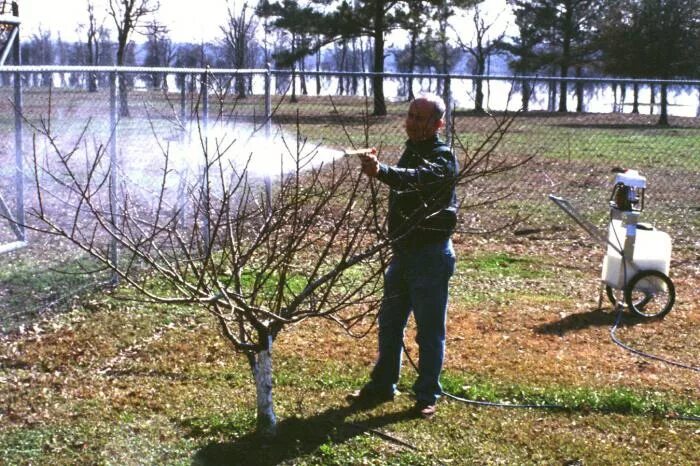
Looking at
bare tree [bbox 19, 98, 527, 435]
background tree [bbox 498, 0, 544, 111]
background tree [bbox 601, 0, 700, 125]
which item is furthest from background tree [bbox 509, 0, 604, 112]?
bare tree [bbox 19, 98, 527, 435]

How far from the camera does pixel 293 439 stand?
465 cm

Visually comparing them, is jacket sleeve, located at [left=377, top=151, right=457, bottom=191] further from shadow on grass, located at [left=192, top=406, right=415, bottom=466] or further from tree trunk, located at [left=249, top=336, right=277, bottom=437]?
shadow on grass, located at [left=192, top=406, right=415, bottom=466]

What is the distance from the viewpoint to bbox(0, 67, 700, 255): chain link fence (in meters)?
7.52

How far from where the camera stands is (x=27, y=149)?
1327 centimetres

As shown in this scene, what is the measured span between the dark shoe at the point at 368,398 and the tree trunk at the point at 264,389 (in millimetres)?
663

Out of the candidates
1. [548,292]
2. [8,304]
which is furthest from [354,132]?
[8,304]

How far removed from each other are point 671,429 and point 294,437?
2060 mm

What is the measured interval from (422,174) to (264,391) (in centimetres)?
134

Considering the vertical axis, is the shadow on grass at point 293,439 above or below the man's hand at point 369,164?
below

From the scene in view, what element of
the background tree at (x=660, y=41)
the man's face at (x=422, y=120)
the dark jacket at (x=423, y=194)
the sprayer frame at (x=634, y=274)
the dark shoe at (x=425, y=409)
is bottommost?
the dark shoe at (x=425, y=409)

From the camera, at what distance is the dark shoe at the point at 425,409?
498 centimetres

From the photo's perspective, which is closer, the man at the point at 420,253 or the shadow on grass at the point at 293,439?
the shadow on grass at the point at 293,439

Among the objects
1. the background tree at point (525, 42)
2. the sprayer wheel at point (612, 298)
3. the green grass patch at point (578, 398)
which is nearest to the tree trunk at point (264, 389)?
the green grass patch at point (578, 398)

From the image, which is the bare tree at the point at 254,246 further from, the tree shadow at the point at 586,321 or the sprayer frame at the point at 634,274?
the tree shadow at the point at 586,321
